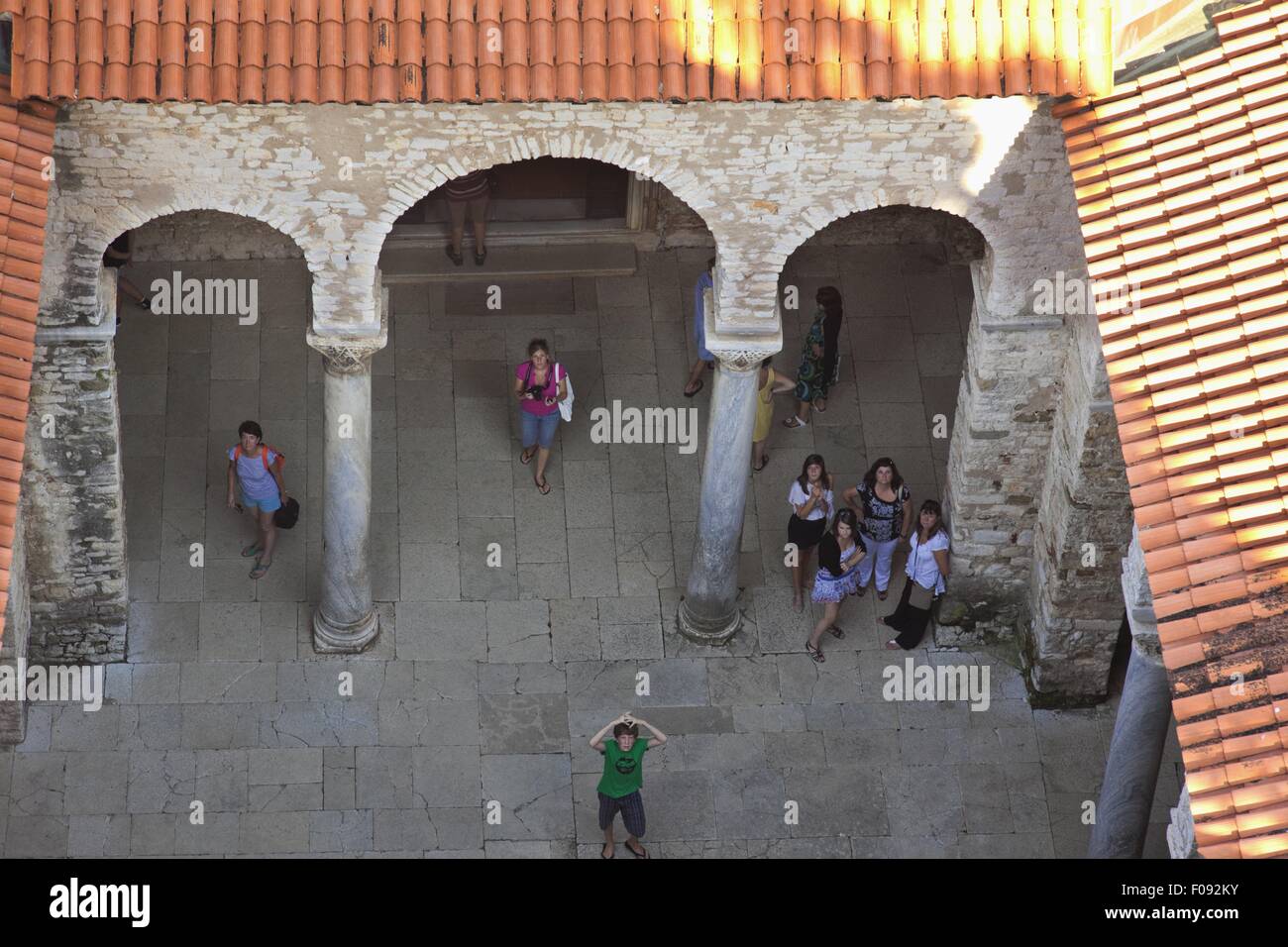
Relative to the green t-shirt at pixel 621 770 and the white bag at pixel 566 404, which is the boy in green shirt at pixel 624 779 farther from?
the white bag at pixel 566 404

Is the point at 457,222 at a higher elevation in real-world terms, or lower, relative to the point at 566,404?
higher

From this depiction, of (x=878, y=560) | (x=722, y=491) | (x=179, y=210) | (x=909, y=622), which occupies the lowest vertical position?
(x=909, y=622)

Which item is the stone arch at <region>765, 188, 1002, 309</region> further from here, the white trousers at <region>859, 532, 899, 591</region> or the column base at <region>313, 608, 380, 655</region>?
the column base at <region>313, 608, 380, 655</region>

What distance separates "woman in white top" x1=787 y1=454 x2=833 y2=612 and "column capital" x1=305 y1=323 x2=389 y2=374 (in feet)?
13.1

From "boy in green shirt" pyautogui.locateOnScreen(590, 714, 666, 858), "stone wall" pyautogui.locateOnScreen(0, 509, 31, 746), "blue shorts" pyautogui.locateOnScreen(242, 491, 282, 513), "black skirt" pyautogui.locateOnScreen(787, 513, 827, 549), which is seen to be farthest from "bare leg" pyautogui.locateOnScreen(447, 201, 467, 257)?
"boy in green shirt" pyautogui.locateOnScreen(590, 714, 666, 858)

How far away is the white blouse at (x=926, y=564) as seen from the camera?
2077 centimetres

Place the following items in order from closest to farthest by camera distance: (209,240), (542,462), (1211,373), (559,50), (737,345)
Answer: (1211,373)
(559,50)
(737,345)
(542,462)
(209,240)

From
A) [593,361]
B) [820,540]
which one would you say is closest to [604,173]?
[593,361]

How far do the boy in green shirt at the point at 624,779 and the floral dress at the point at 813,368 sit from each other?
4.37 meters

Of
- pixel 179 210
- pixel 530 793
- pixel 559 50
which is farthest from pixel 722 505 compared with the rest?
pixel 179 210

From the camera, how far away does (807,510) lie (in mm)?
20953

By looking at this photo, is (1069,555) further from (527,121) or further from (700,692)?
(527,121)

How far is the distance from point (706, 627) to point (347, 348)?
4359 mm

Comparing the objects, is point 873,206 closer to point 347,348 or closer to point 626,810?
point 347,348
